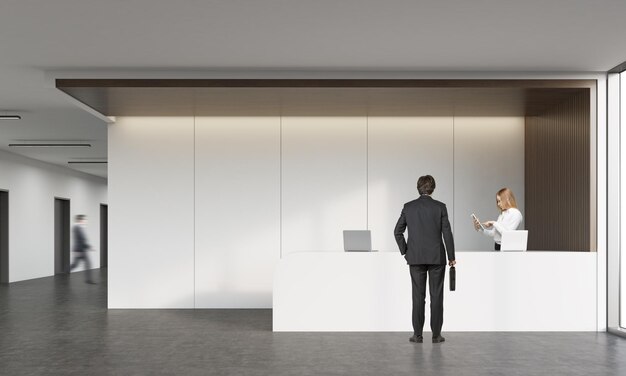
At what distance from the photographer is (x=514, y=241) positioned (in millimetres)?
8672

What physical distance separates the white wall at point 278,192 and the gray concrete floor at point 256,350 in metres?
1.21

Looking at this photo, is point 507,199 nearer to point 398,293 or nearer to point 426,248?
point 398,293

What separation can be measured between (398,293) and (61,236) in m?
16.0

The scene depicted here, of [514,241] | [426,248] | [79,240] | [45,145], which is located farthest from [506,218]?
[79,240]

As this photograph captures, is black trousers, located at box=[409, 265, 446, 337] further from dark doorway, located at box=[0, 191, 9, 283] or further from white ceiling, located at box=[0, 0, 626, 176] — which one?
dark doorway, located at box=[0, 191, 9, 283]

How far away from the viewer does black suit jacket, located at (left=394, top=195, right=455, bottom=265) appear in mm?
7598

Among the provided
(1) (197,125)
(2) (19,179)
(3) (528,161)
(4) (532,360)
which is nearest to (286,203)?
(1) (197,125)

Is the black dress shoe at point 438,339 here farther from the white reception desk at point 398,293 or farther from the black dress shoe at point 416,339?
the white reception desk at point 398,293

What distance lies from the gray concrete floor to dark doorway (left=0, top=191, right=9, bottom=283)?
8203 mm

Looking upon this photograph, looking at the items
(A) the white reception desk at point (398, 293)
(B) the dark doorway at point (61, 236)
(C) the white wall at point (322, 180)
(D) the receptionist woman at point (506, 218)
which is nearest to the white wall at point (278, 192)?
(C) the white wall at point (322, 180)

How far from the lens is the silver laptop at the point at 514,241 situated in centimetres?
865

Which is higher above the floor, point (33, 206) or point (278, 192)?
point (278, 192)

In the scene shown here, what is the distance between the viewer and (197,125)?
11.2 meters

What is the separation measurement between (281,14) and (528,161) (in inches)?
223
